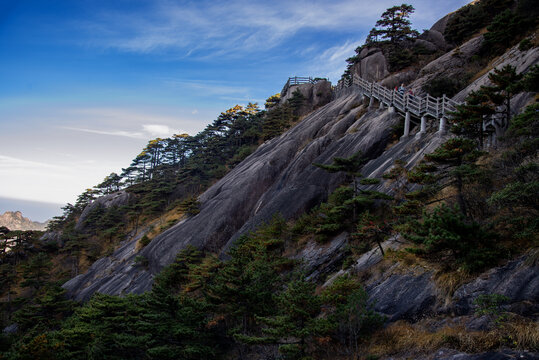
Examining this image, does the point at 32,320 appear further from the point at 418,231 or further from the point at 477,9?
the point at 477,9

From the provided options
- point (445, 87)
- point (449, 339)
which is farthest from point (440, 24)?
point (449, 339)

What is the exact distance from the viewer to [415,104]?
2319cm

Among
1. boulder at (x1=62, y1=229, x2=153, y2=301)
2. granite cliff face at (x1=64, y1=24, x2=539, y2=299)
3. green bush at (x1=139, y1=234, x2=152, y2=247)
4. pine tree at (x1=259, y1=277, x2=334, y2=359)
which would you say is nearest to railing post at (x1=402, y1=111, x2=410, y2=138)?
granite cliff face at (x1=64, y1=24, x2=539, y2=299)

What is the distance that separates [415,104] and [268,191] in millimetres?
13616

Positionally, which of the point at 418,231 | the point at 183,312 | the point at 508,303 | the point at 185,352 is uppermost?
the point at 418,231

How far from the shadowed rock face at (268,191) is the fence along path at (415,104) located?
106 centimetres

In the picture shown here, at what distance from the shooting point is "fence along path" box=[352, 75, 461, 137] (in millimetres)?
18016

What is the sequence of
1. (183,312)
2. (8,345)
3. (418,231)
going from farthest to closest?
1. (8,345)
2. (183,312)
3. (418,231)

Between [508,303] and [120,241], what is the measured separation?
153 ft

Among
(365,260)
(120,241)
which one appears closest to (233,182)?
(365,260)

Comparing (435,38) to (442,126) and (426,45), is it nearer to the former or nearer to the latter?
(426,45)

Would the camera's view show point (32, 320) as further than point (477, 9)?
No

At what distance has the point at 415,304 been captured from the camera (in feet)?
29.4

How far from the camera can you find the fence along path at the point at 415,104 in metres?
18.0
